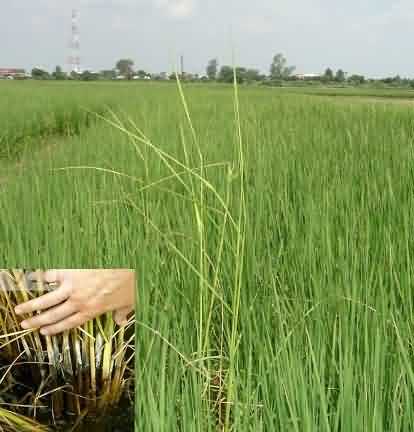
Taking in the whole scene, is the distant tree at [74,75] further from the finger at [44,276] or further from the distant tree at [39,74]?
the finger at [44,276]

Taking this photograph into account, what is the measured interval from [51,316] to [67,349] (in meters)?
0.05

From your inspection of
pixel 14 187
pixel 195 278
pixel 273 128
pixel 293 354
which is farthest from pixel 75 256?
pixel 273 128

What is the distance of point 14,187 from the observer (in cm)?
235

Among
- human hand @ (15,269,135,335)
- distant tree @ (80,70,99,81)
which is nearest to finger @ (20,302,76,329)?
human hand @ (15,269,135,335)

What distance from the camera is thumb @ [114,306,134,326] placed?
623mm

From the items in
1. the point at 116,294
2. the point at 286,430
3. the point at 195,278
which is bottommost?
the point at 286,430

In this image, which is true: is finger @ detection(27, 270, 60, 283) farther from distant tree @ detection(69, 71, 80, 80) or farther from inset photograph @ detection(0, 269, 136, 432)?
distant tree @ detection(69, 71, 80, 80)

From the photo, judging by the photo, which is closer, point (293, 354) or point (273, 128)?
point (293, 354)

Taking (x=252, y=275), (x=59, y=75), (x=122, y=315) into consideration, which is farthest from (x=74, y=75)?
(x=122, y=315)

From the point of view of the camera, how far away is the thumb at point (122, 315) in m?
0.62

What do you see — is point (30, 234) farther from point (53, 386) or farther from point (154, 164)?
point (53, 386)

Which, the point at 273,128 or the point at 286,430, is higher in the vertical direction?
the point at 273,128

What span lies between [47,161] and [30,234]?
4.05 ft

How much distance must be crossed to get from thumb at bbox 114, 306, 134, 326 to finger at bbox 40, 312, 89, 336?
4 cm
